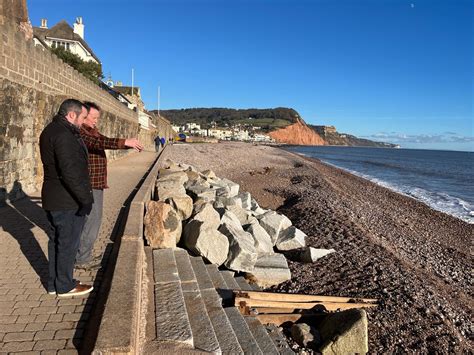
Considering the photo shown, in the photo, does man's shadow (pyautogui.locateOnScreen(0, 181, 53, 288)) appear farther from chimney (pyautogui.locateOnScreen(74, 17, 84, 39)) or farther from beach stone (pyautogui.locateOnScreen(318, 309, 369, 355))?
chimney (pyautogui.locateOnScreen(74, 17, 84, 39))

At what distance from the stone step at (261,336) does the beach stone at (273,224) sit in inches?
155

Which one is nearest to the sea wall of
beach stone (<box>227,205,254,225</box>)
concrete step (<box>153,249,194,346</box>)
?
concrete step (<box>153,249,194,346</box>)

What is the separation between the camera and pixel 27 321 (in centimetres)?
300

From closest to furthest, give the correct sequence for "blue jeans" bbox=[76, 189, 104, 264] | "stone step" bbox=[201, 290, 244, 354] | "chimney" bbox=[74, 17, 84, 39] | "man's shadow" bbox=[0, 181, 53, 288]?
"stone step" bbox=[201, 290, 244, 354]
"blue jeans" bbox=[76, 189, 104, 264]
"man's shadow" bbox=[0, 181, 53, 288]
"chimney" bbox=[74, 17, 84, 39]

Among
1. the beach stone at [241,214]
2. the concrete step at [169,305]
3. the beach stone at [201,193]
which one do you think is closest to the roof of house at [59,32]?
the beach stone at [201,193]

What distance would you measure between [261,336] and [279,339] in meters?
0.31

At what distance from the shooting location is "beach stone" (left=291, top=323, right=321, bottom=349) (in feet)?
14.1

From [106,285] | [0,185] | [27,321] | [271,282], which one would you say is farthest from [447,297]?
[0,185]

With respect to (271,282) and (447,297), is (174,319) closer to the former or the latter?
(271,282)

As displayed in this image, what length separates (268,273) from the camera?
6.23 m

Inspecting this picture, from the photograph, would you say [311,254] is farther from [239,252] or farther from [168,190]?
[168,190]

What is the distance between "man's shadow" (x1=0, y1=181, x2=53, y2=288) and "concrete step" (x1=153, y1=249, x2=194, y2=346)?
1.18m

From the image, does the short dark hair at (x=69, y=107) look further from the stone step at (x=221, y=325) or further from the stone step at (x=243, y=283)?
the stone step at (x=243, y=283)

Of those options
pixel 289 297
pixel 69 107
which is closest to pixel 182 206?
pixel 289 297
